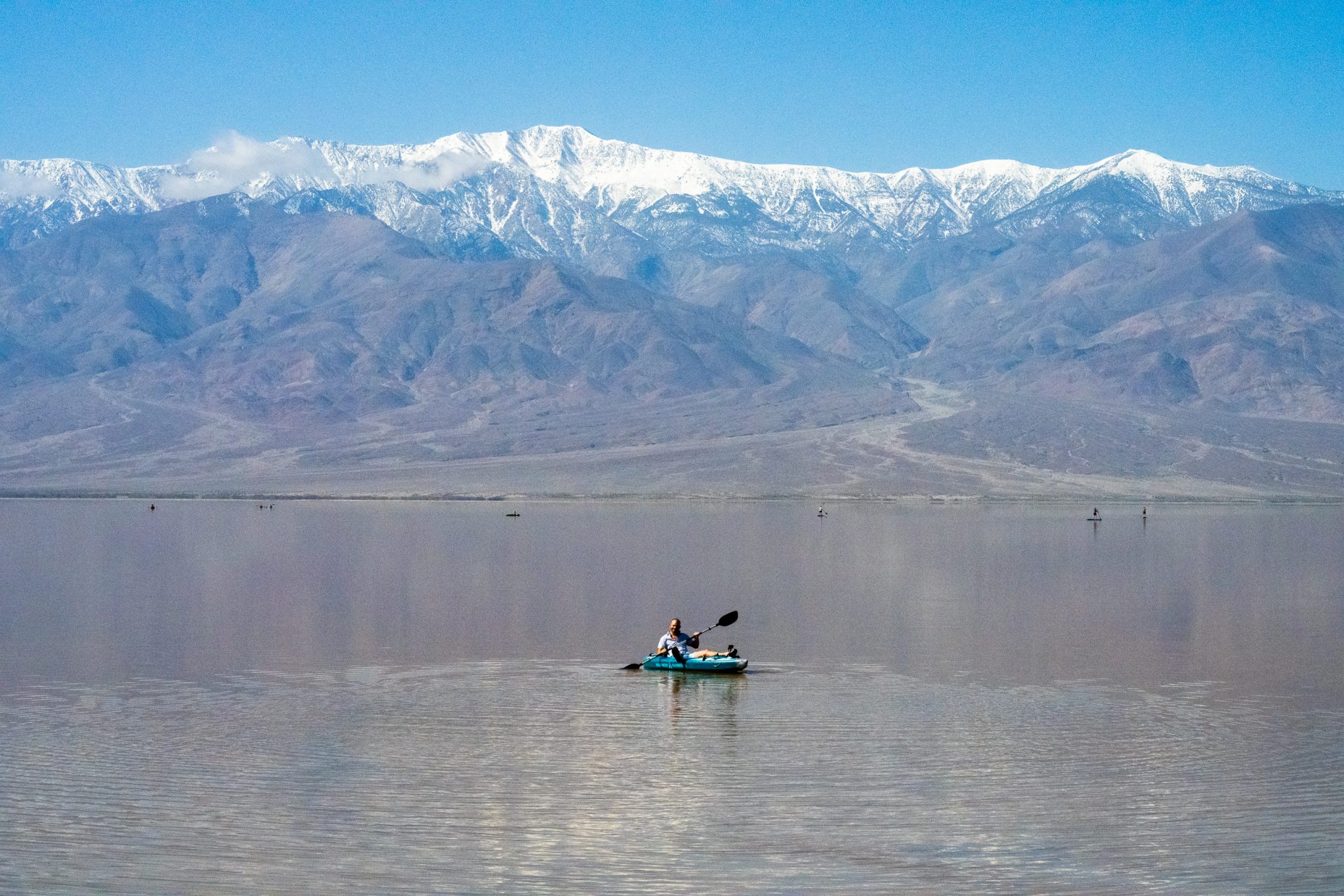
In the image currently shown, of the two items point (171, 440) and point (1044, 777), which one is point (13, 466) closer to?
point (171, 440)

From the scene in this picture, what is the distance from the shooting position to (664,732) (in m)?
27.2

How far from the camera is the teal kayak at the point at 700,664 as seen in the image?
33844 mm

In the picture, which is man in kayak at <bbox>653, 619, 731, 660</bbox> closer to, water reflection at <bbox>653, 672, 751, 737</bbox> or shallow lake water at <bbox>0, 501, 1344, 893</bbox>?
water reflection at <bbox>653, 672, 751, 737</bbox>

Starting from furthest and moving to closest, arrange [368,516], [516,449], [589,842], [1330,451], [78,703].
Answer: [516,449] < [1330,451] < [368,516] < [78,703] < [589,842]

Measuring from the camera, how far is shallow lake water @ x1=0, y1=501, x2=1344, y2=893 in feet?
60.8

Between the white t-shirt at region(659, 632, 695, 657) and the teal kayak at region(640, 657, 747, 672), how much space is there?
234 mm

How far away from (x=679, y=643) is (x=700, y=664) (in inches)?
29.4

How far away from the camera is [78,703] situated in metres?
29.1

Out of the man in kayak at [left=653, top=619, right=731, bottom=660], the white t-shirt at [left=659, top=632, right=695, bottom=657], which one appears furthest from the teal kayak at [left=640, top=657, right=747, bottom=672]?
the white t-shirt at [left=659, top=632, right=695, bottom=657]

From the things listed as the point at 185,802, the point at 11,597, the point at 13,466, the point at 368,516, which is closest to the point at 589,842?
the point at 185,802

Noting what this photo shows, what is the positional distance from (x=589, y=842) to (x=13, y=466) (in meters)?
165

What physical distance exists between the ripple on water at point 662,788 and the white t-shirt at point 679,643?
107 inches

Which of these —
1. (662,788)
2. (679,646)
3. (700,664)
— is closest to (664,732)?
(662,788)

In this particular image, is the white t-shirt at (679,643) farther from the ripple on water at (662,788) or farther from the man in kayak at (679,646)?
the ripple on water at (662,788)
